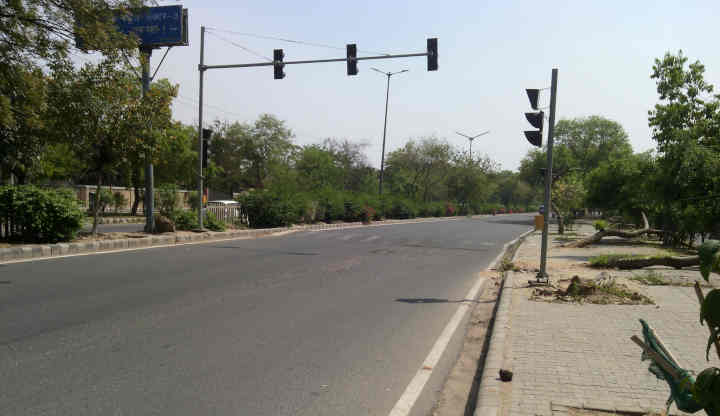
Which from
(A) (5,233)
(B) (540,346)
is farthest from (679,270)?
(A) (5,233)

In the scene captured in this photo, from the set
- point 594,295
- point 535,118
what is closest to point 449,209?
point 535,118

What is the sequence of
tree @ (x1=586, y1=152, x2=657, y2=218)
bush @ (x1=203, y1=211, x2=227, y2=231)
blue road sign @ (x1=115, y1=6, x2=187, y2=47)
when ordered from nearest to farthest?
blue road sign @ (x1=115, y1=6, x2=187, y2=47)
bush @ (x1=203, y1=211, x2=227, y2=231)
tree @ (x1=586, y1=152, x2=657, y2=218)

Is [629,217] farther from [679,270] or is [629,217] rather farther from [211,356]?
[211,356]

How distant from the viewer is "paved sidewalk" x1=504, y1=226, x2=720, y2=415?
4188mm

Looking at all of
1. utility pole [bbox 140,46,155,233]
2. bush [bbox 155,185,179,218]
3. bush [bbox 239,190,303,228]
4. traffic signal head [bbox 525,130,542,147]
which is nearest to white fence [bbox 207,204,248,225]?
bush [bbox 239,190,303,228]

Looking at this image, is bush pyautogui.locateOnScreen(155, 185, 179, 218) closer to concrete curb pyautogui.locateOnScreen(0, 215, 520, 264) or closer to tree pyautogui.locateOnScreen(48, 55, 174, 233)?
concrete curb pyautogui.locateOnScreen(0, 215, 520, 264)

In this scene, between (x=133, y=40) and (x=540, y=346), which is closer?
(x=540, y=346)

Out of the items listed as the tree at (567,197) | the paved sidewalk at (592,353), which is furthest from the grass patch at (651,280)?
the tree at (567,197)

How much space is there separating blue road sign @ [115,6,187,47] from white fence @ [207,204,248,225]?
7.15 m

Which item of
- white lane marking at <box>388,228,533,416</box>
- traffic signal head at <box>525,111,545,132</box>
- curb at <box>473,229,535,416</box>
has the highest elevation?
traffic signal head at <box>525,111,545,132</box>

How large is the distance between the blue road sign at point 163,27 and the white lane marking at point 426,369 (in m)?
15.8

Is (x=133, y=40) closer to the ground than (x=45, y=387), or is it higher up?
higher up

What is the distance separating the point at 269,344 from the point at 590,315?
14.2 feet

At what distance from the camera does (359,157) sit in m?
69.4
